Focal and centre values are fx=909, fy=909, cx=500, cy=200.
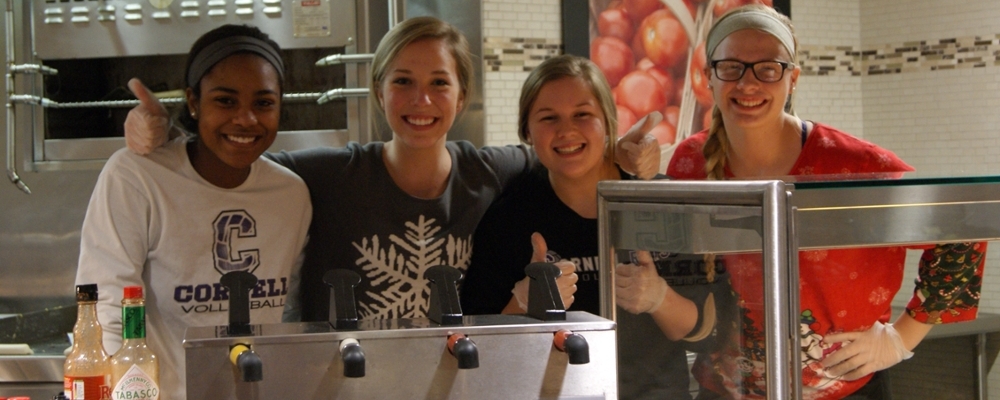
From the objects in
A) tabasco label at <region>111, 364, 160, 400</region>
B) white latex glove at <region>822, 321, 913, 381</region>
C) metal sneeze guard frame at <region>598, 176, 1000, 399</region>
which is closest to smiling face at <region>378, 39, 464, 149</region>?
tabasco label at <region>111, 364, 160, 400</region>

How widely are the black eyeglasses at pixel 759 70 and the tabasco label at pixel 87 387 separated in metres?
1.32

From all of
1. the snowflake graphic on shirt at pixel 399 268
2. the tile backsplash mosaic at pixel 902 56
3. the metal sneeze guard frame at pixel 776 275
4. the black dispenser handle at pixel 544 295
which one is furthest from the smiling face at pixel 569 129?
the tile backsplash mosaic at pixel 902 56

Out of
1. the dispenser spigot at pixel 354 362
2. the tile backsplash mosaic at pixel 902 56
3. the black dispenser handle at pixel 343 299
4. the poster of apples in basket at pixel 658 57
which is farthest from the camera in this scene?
the tile backsplash mosaic at pixel 902 56

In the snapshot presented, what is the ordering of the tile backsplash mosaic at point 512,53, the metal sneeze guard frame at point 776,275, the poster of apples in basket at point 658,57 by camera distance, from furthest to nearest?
1. the poster of apples in basket at point 658,57
2. the tile backsplash mosaic at point 512,53
3. the metal sneeze guard frame at point 776,275

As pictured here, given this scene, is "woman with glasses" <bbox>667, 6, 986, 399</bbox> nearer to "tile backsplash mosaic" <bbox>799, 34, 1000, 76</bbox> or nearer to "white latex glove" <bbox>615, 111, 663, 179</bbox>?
"white latex glove" <bbox>615, 111, 663, 179</bbox>

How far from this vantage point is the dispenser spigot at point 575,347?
47.3 inches

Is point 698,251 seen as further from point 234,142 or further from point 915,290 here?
point 234,142

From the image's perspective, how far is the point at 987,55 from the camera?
3.86 meters

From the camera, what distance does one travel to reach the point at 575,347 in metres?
1.20

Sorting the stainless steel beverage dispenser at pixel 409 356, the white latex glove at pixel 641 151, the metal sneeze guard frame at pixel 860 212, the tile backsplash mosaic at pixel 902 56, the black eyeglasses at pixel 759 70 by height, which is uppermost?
the tile backsplash mosaic at pixel 902 56

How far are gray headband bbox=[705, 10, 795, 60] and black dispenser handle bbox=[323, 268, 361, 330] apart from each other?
3.49 ft

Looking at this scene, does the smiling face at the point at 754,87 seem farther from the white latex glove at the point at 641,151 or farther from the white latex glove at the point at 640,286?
the white latex glove at the point at 640,286

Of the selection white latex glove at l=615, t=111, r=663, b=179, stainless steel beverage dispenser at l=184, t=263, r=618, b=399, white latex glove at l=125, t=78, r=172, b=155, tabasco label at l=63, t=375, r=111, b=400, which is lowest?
tabasco label at l=63, t=375, r=111, b=400

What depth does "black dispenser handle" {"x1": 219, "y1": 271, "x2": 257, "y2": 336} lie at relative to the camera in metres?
1.22
